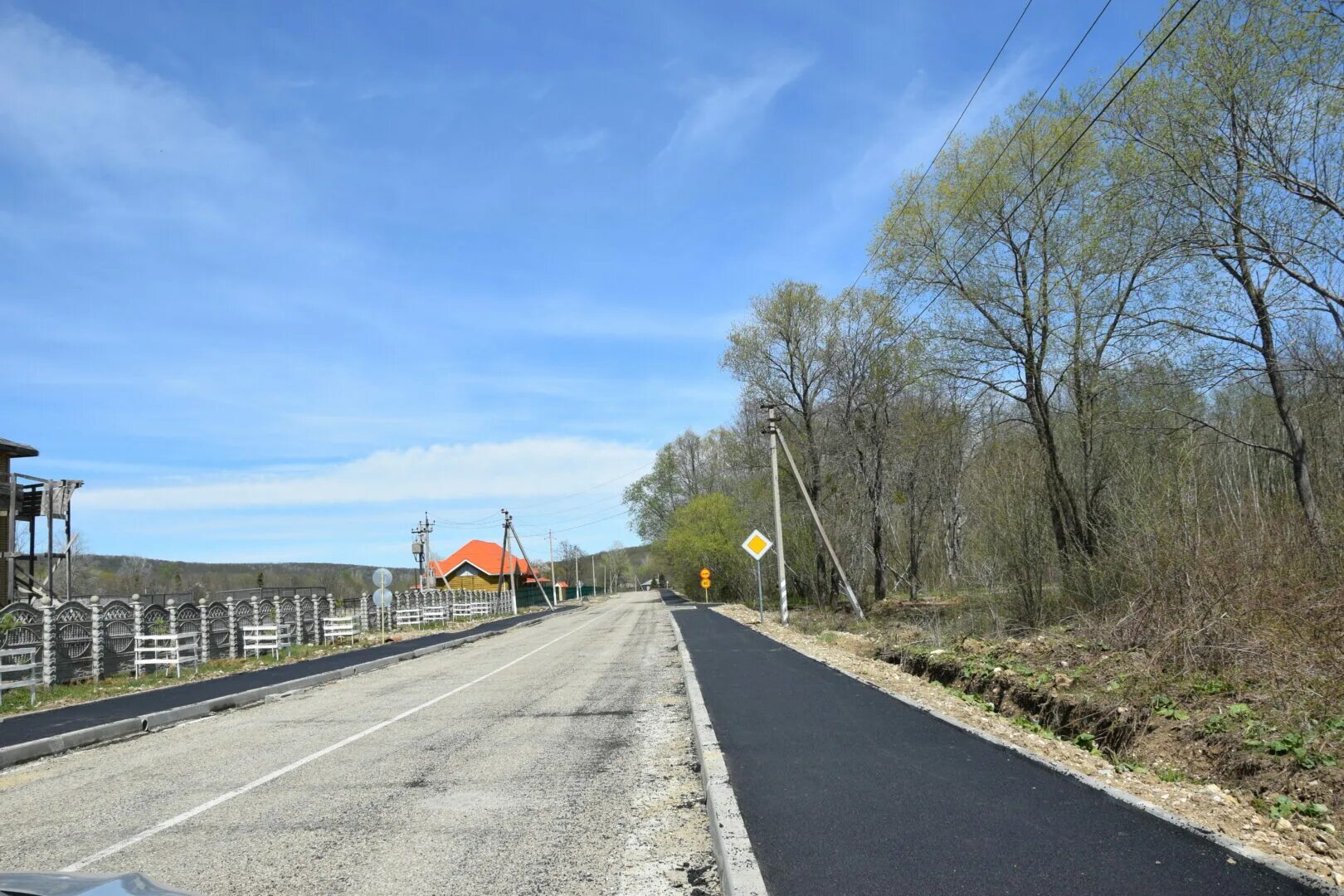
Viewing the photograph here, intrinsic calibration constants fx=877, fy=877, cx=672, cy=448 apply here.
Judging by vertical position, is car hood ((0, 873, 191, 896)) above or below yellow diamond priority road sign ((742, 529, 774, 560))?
below

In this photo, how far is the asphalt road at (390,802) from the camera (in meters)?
5.19

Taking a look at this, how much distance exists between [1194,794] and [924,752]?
2061 millimetres

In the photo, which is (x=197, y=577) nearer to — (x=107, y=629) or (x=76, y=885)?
(x=107, y=629)

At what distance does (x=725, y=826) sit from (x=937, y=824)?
1301 mm

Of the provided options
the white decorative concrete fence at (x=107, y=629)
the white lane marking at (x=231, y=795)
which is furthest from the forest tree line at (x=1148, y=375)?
the white decorative concrete fence at (x=107, y=629)

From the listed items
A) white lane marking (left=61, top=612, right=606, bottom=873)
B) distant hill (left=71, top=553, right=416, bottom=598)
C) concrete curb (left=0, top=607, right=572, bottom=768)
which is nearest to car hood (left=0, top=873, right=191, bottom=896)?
white lane marking (left=61, top=612, right=606, bottom=873)

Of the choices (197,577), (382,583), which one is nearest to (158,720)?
(382,583)

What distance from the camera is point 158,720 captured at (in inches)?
504

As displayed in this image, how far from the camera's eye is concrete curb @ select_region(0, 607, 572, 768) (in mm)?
10383

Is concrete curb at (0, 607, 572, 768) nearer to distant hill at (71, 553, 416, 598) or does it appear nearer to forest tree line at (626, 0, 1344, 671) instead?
forest tree line at (626, 0, 1344, 671)

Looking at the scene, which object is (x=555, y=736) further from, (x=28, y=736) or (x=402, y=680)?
(x=402, y=680)

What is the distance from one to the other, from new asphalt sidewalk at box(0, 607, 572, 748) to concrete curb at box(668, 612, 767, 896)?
8.51m

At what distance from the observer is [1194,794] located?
621cm

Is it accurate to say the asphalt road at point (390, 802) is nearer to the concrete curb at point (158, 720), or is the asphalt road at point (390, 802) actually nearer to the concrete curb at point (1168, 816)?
the concrete curb at point (158, 720)
